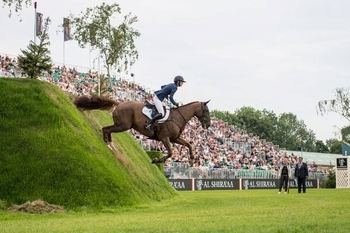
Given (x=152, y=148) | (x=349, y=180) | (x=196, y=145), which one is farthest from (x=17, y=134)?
(x=349, y=180)

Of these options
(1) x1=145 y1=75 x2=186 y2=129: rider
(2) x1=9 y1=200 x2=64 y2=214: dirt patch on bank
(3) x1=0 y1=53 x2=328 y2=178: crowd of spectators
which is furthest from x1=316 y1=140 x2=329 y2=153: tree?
(2) x1=9 y1=200 x2=64 y2=214: dirt patch on bank

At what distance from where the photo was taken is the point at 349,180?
195 ft

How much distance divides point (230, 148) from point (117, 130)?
43.7 m

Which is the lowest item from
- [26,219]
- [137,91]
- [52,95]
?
[26,219]

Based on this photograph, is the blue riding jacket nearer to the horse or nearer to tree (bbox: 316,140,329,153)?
the horse

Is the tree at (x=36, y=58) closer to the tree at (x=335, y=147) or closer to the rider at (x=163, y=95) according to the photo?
the rider at (x=163, y=95)

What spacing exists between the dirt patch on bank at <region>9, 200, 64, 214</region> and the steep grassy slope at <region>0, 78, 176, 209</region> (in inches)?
14.5

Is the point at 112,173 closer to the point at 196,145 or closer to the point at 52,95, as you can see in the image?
the point at 52,95

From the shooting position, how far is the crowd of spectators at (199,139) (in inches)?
2062

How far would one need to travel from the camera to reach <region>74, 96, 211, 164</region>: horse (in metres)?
23.7

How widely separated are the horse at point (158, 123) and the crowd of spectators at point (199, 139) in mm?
21663

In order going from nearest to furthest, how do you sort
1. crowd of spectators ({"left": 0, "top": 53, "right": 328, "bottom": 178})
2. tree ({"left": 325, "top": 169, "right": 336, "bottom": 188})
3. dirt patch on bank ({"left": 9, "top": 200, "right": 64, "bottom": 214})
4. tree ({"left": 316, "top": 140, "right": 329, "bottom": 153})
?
dirt patch on bank ({"left": 9, "top": 200, "right": 64, "bottom": 214}), crowd of spectators ({"left": 0, "top": 53, "right": 328, "bottom": 178}), tree ({"left": 325, "top": 169, "right": 336, "bottom": 188}), tree ({"left": 316, "top": 140, "right": 329, "bottom": 153})

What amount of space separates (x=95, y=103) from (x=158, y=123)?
9.79 feet

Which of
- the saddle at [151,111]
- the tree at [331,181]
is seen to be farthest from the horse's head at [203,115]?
the tree at [331,181]
